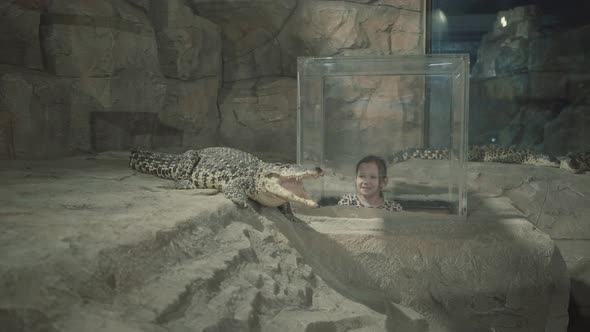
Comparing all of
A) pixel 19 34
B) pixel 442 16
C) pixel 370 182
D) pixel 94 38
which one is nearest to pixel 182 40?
pixel 94 38

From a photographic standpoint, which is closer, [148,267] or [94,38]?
[148,267]

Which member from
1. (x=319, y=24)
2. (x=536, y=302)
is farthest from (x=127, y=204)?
(x=319, y=24)

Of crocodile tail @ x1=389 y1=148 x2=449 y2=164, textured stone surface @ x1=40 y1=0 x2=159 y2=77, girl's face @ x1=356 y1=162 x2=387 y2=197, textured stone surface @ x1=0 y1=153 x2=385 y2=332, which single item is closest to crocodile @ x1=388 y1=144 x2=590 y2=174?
crocodile tail @ x1=389 y1=148 x2=449 y2=164

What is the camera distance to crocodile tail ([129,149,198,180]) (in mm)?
4957

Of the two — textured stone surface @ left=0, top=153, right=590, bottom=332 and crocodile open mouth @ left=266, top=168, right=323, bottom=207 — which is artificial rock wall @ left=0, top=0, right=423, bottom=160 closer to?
textured stone surface @ left=0, top=153, right=590, bottom=332

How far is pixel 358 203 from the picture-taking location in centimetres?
500

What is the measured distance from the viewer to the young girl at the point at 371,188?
4961 millimetres

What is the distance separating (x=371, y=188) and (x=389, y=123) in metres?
0.87

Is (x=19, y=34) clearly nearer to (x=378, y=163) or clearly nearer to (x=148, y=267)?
(x=378, y=163)

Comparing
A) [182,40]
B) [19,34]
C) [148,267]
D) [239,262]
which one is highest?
[182,40]

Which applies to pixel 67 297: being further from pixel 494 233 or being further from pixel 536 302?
pixel 536 302

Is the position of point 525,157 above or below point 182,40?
below

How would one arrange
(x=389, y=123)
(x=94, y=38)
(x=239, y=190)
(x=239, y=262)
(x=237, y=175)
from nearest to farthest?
(x=239, y=262), (x=239, y=190), (x=237, y=175), (x=389, y=123), (x=94, y=38)

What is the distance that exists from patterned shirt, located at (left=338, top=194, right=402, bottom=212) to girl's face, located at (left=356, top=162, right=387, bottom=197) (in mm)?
88
